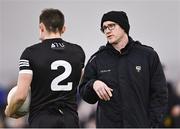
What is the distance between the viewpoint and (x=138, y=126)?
5.96m

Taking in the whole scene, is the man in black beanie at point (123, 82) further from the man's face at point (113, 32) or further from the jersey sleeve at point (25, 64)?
the jersey sleeve at point (25, 64)

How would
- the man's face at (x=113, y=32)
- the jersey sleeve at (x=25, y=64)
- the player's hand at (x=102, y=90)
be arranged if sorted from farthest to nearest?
the man's face at (x=113, y=32) → the jersey sleeve at (x=25, y=64) → the player's hand at (x=102, y=90)

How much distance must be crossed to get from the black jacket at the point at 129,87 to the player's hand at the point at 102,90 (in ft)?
0.30

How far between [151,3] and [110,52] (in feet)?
22.0

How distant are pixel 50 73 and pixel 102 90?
20.4 inches

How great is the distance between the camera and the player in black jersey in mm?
5945

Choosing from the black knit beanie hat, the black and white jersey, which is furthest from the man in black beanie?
the black and white jersey

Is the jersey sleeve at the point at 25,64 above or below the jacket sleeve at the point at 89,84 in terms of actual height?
above

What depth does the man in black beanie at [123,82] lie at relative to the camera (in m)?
5.93

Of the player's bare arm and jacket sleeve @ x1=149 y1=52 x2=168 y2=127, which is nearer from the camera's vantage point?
the player's bare arm

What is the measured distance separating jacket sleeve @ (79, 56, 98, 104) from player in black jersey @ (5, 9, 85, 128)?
93mm

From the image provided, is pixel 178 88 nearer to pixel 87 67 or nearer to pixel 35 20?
pixel 87 67

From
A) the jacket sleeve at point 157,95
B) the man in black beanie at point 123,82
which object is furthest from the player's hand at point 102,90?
the jacket sleeve at point 157,95

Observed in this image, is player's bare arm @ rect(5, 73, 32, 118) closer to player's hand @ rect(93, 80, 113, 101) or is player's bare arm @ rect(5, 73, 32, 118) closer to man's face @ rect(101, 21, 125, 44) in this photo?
player's hand @ rect(93, 80, 113, 101)
